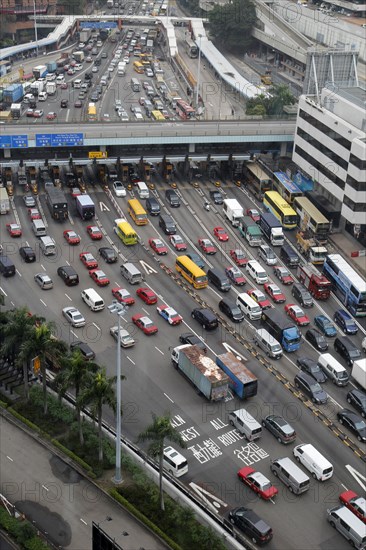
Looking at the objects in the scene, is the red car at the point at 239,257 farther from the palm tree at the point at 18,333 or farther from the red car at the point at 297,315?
the palm tree at the point at 18,333

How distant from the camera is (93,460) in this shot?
141ft

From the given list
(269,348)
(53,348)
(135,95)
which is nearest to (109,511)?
(53,348)

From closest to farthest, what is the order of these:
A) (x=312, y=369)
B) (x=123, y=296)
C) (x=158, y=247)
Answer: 1. (x=312, y=369)
2. (x=123, y=296)
3. (x=158, y=247)

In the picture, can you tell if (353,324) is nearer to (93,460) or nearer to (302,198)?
(302,198)

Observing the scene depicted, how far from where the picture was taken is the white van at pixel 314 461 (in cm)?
4328

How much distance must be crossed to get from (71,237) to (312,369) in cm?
2920

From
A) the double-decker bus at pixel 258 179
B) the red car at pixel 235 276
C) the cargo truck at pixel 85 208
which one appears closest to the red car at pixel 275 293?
the red car at pixel 235 276

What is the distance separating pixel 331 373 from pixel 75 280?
2453cm

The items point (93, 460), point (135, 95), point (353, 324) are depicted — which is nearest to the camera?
point (93, 460)

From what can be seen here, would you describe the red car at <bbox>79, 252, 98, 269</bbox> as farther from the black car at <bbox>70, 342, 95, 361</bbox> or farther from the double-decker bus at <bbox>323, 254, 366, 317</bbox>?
the double-decker bus at <bbox>323, 254, 366, 317</bbox>

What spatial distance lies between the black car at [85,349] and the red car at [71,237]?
18.0 m

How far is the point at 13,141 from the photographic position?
261 ft

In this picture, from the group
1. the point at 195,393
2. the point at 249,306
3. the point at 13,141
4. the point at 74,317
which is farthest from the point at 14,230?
the point at 195,393

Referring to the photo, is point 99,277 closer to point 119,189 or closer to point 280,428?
point 119,189
